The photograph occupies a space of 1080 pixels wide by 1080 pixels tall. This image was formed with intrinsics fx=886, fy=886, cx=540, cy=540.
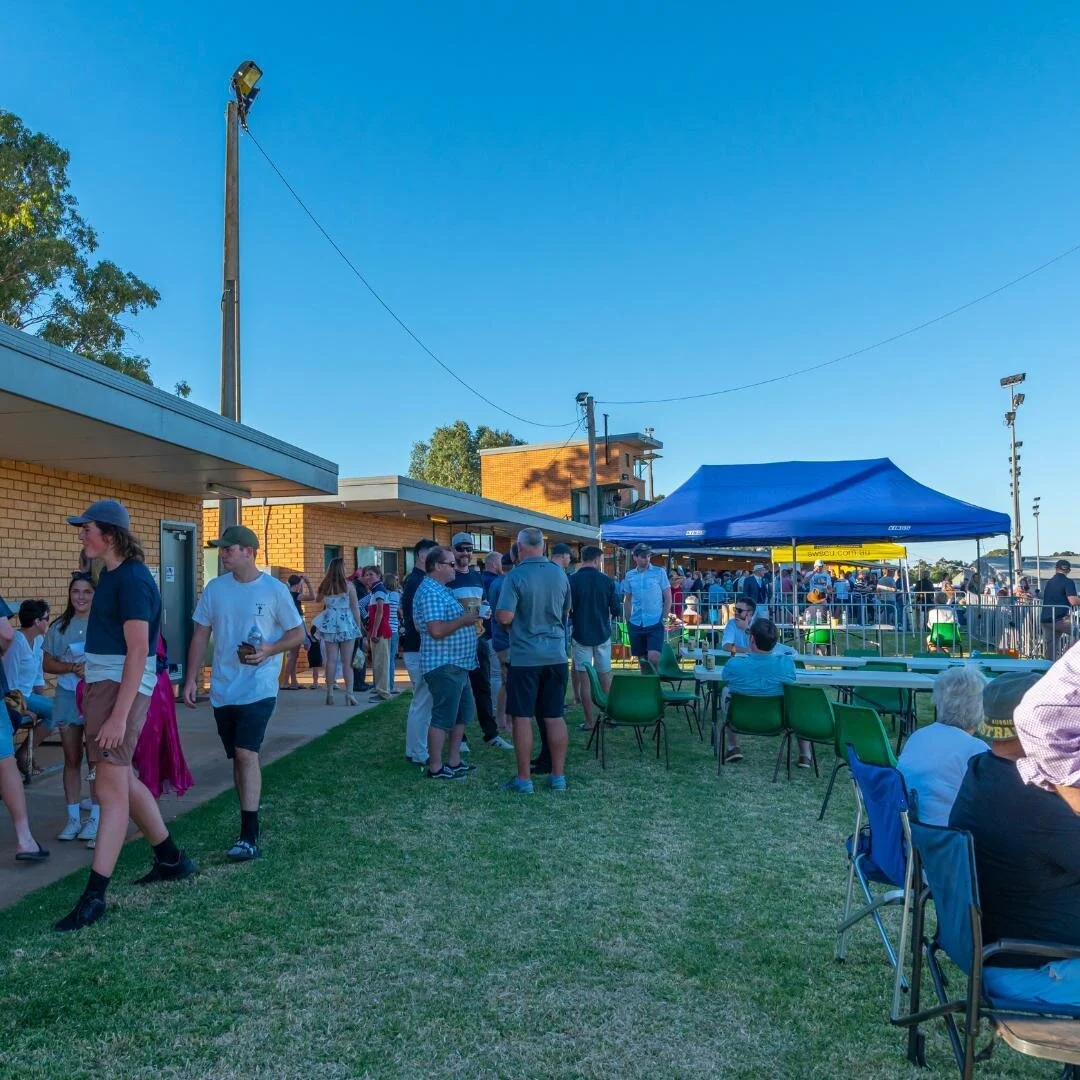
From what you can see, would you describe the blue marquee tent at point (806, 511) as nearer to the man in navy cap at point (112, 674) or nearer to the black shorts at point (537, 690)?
the black shorts at point (537, 690)

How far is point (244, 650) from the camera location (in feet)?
15.0

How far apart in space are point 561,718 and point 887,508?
6.42 metres

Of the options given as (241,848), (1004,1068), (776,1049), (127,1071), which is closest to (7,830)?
(241,848)

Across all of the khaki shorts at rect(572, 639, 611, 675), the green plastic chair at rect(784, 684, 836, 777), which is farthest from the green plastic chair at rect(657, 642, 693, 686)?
the green plastic chair at rect(784, 684, 836, 777)

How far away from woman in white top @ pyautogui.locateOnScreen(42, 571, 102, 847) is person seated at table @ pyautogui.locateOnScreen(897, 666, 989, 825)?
434 centimetres

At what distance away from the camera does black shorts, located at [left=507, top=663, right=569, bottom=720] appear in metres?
6.36

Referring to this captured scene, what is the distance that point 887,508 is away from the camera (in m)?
11.1

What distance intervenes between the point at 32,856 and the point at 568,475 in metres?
36.6

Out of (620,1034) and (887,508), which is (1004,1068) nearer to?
(620,1034)

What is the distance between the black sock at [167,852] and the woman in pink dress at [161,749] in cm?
28

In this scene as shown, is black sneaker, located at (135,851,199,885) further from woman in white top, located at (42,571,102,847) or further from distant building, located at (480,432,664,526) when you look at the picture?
distant building, located at (480,432,664,526)

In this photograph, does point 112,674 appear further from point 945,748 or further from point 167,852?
point 945,748

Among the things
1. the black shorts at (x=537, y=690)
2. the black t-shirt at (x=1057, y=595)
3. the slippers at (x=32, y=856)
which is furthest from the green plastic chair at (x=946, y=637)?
the slippers at (x=32, y=856)

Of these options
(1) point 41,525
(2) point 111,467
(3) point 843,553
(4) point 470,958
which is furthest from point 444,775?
(3) point 843,553
